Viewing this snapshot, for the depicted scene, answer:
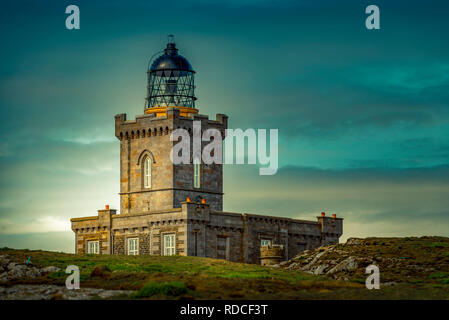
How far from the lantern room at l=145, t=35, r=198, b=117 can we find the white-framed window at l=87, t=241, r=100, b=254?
1046 cm

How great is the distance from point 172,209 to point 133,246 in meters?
4.52

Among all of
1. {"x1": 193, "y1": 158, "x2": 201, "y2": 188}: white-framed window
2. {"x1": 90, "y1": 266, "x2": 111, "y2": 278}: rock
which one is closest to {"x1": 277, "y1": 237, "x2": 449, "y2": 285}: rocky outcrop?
{"x1": 193, "y1": 158, "x2": 201, "y2": 188}: white-framed window

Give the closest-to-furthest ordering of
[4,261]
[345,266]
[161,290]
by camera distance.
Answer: [161,290], [4,261], [345,266]

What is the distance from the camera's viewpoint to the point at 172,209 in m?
89.0

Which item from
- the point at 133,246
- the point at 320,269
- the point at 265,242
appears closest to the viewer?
the point at 320,269

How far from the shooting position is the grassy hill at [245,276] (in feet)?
216

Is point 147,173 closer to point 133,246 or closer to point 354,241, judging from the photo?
point 133,246

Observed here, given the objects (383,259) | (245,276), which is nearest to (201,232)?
(383,259)

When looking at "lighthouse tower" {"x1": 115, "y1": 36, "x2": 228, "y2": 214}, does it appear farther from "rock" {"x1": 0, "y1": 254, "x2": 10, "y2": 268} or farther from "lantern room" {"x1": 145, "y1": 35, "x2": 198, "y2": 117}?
"rock" {"x1": 0, "y1": 254, "x2": 10, "y2": 268}

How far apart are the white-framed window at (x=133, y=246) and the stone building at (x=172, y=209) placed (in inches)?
2.5

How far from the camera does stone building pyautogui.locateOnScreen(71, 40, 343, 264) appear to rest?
8919 centimetres
